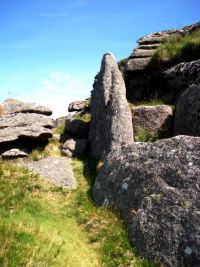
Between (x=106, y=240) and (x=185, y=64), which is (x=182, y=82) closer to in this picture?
(x=185, y=64)

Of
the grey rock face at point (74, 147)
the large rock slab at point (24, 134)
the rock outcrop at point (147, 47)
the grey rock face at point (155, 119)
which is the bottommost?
the grey rock face at point (74, 147)

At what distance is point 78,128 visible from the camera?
2925 centimetres

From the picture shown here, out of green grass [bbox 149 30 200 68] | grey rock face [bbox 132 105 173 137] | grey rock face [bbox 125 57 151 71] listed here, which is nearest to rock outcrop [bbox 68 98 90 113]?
grey rock face [bbox 125 57 151 71]

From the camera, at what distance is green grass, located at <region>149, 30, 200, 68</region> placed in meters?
30.0

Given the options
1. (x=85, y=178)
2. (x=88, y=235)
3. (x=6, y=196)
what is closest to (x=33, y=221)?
(x=88, y=235)

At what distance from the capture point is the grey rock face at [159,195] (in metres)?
13.4

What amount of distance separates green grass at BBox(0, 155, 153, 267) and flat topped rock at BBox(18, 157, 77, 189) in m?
0.58

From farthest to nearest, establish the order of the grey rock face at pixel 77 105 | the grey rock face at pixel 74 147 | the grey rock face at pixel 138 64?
the grey rock face at pixel 77 105
the grey rock face at pixel 138 64
the grey rock face at pixel 74 147

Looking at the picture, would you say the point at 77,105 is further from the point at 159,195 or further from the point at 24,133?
the point at 159,195

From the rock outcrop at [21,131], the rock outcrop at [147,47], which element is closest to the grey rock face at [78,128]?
the rock outcrop at [21,131]

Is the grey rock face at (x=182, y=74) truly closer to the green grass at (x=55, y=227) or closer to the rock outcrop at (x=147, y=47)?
the rock outcrop at (x=147, y=47)

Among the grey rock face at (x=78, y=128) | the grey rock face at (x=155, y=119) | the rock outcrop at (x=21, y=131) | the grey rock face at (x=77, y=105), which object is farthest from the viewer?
the grey rock face at (x=77, y=105)

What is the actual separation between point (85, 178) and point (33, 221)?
26.0 ft

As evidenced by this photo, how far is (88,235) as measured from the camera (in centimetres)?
1611
